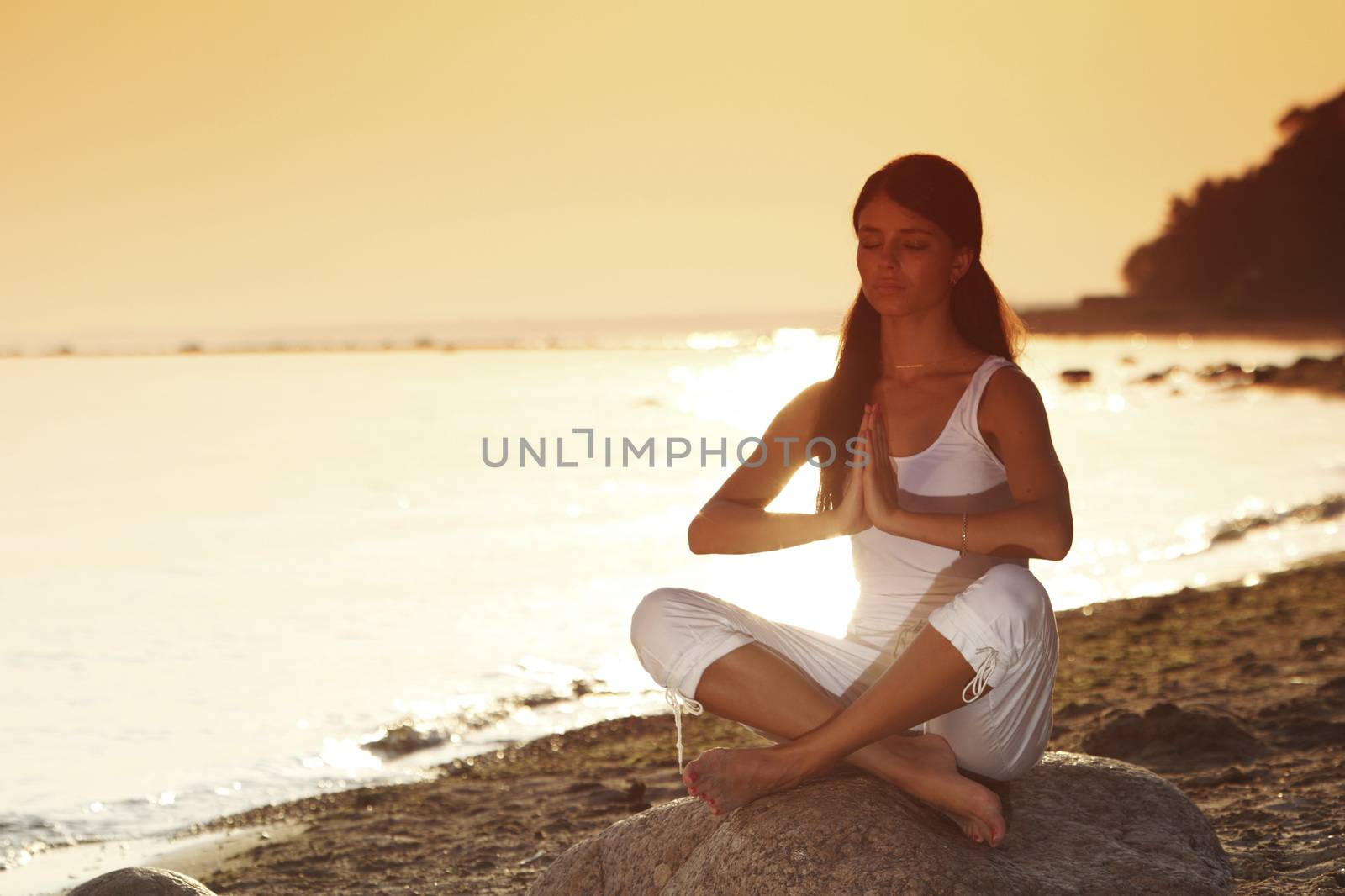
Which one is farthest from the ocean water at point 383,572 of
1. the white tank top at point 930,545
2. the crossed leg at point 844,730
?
the crossed leg at point 844,730

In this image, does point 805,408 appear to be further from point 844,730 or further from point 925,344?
point 844,730

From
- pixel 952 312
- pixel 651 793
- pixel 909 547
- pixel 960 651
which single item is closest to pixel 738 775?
pixel 960 651

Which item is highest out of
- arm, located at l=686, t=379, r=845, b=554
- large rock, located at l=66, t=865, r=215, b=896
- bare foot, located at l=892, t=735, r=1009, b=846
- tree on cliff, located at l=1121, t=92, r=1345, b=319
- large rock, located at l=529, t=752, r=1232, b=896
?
tree on cliff, located at l=1121, t=92, r=1345, b=319

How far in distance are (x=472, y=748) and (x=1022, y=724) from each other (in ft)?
16.0

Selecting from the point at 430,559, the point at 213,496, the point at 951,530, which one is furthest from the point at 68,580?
the point at 951,530

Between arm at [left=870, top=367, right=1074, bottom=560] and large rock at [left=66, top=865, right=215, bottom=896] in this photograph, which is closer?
arm at [left=870, top=367, right=1074, bottom=560]

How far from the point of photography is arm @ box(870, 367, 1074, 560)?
3.77 metres

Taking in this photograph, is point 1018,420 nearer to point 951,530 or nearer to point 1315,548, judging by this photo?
point 951,530

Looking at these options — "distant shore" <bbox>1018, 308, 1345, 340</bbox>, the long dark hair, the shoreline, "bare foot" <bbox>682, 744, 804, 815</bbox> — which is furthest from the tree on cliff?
"bare foot" <bbox>682, 744, 804, 815</bbox>

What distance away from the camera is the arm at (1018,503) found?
377 centimetres

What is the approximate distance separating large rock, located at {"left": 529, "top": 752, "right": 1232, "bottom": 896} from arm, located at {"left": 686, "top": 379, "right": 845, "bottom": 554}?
0.77 metres

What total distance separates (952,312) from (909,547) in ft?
2.74

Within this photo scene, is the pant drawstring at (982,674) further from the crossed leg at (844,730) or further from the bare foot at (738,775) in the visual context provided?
the bare foot at (738,775)

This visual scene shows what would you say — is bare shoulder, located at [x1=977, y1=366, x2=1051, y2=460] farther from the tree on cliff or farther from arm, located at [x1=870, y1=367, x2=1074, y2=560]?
the tree on cliff
